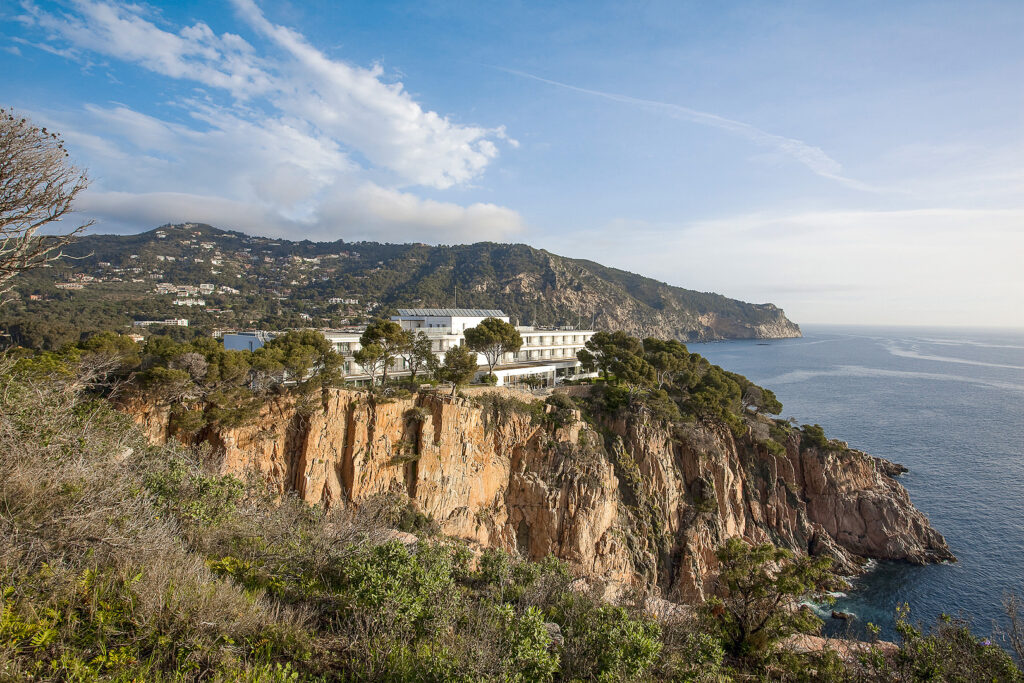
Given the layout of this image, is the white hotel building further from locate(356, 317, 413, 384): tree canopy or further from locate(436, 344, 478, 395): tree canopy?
locate(436, 344, 478, 395): tree canopy

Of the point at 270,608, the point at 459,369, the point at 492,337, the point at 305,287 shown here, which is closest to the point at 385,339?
the point at 459,369

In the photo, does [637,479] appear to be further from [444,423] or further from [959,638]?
[959,638]

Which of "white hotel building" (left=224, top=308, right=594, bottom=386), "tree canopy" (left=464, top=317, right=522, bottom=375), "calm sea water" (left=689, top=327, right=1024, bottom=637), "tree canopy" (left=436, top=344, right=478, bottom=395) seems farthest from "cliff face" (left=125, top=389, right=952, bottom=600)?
"white hotel building" (left=224, top=308, right=594, bottom=386)

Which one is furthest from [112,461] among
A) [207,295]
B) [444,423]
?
[207,295]

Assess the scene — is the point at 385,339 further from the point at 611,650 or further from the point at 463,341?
the point at 611,650

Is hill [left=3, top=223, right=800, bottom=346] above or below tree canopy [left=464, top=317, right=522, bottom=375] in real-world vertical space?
above

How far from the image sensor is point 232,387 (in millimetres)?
19000

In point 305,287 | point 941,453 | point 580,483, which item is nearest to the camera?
point 580,483

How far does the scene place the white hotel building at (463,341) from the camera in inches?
1198

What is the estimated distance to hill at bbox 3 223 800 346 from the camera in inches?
1998

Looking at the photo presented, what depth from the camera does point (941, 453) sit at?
41.2 m

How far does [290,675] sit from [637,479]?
21928mm

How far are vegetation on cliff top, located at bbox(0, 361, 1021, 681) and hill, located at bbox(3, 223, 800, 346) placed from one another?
31779mm

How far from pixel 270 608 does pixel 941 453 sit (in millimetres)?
55085
